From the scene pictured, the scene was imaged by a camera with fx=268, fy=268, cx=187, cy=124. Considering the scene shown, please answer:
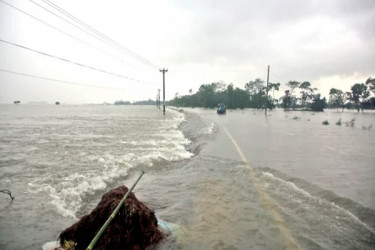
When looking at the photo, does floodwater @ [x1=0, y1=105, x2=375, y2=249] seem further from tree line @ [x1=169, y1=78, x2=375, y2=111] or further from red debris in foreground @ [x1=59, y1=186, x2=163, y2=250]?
tree line @ [x1=169, y1=78, x2=375, y2=111]

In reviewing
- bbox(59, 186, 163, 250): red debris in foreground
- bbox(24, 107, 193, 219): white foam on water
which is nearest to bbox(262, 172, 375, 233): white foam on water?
bbox(59, 186, 163, 250): red debris in foreground

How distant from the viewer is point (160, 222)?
Answer: 174 inches

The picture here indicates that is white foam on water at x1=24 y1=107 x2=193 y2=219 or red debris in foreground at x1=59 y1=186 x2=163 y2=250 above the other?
red debris in foreground at x1=59 y1=186 x2=163 y2=250

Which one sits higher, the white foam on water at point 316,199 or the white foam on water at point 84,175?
the white foam on water at point 316,199

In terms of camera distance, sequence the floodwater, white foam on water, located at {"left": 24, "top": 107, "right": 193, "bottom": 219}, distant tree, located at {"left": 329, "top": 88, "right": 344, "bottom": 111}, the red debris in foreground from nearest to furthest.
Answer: the red debris in foreground
the floodwater
white foam on water, located at {"left": 24, "top": 107, "right": 193, "bottom": 219}
distant tree, located at {"left": 329, "top": 88, "right": 344, "bottom": 111}

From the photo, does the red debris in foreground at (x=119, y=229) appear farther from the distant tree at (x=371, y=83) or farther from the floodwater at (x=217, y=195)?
the distant tree at (x=371, y=83)

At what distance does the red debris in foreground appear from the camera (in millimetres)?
3490

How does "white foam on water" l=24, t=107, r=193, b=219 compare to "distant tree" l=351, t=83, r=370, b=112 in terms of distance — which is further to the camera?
"distant tree" l=351, t=83, r=370, b=112

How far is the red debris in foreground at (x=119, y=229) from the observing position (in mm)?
3490

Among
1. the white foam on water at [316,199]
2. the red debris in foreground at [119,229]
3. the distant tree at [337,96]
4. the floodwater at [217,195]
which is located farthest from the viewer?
the distant tree at [337,96]

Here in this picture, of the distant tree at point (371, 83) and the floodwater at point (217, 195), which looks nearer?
the floodwater at point (217, 195)

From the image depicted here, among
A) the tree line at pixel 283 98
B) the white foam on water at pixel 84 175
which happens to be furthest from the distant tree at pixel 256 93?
the white foam on water at pixel 84 175

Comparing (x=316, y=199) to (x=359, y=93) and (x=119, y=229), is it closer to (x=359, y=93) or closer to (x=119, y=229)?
(x=119, y=229)

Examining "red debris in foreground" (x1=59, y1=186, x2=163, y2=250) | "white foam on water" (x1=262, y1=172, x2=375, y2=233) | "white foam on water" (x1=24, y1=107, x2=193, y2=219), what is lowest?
"white foam on water" (x1=24, y1=107, x2=193, y2=219)
